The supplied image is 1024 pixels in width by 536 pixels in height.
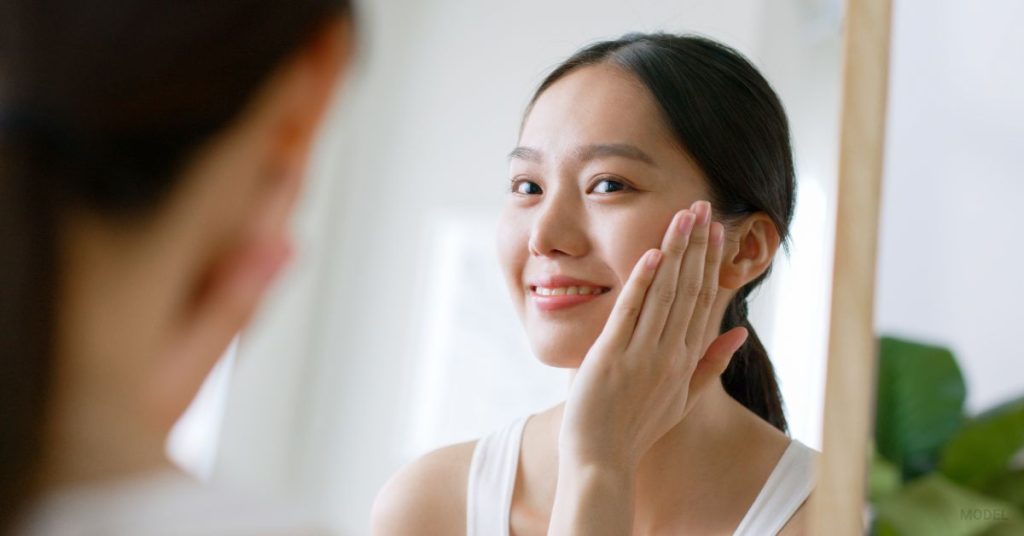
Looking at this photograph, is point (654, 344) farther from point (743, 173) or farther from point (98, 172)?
point (98, 172)

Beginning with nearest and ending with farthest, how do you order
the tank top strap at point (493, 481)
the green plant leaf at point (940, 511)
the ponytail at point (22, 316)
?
the ponytail at point (22, 316) < the green plant leaf at point (940, 511) < the tank top strap at point (493, 481)

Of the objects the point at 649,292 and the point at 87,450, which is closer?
the point at 87,450

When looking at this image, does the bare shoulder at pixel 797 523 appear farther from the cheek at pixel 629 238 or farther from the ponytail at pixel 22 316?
the ponytail at pixel 22 316

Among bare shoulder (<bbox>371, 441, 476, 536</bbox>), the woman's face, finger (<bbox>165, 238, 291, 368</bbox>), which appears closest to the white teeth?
the woman's face

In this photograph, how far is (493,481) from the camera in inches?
24.5

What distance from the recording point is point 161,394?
0.40 metres

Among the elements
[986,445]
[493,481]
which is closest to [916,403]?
[986,445]

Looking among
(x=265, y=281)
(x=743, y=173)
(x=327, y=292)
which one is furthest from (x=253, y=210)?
(x=743, y=173)

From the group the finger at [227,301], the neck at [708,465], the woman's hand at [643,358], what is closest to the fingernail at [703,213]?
the woman's hand at [643,358]

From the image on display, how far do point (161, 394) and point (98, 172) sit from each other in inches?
3.9

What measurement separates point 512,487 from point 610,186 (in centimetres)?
19

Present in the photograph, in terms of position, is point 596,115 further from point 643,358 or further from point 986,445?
point 986,445

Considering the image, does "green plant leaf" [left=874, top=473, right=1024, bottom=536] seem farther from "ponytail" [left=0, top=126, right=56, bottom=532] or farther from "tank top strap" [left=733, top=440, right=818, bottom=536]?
"ponytail" [left=0, top=126, right=56, bottom=532]

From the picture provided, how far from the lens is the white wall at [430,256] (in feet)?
1.85
